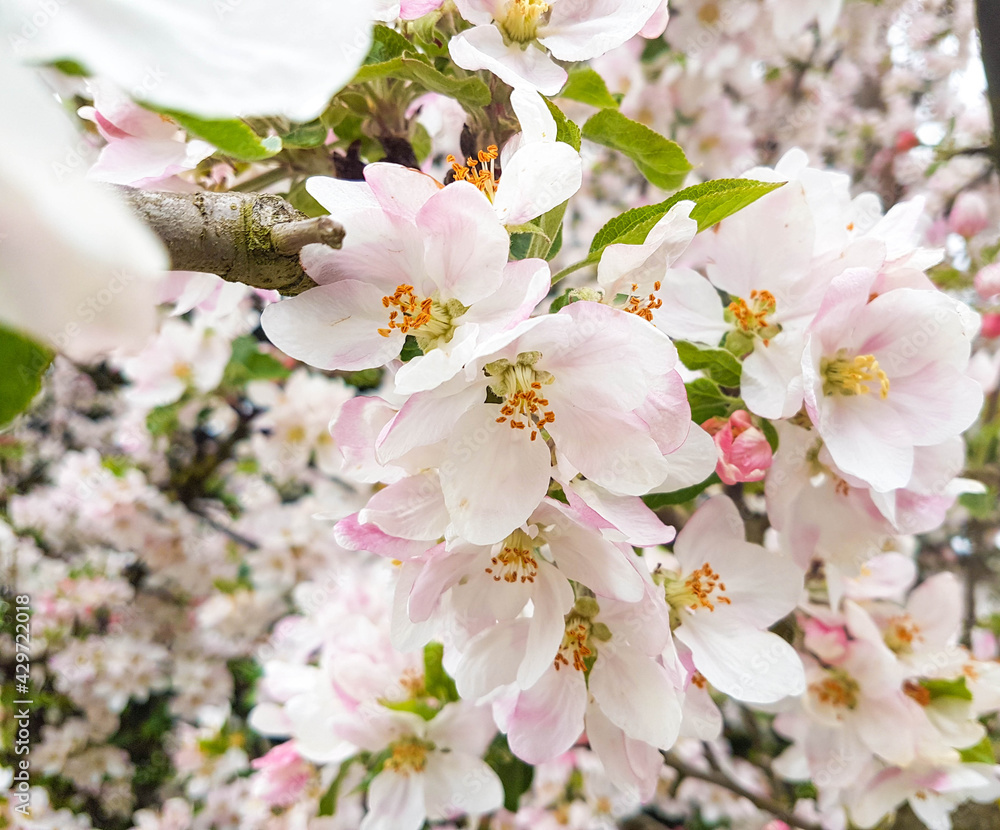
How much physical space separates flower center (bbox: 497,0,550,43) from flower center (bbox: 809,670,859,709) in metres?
0.92

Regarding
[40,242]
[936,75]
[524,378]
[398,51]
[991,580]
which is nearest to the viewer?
[40,242]

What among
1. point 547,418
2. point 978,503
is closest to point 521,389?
point 547,418

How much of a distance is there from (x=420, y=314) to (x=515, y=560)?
8.4 inches

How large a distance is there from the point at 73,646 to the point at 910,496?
2460 mm

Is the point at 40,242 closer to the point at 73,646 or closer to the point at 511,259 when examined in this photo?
the point at 511,259

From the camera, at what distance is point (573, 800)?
215 centimetres

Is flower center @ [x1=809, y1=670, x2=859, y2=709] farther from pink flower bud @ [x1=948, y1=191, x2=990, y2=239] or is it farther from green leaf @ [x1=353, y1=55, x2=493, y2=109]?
pink flower bud @ [x1=948, y1=191, x2=990, y2=239]

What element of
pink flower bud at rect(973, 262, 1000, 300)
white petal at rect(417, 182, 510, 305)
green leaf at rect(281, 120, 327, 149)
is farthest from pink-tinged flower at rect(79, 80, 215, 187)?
pink flower bud at rect(973, 262, 1000, 300)

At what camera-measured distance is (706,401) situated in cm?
65

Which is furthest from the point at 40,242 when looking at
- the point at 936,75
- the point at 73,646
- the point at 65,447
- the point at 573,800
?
the point at 936,75

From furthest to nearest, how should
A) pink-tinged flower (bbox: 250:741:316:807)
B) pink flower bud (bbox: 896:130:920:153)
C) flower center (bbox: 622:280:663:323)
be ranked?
pink flower bud (bbox: 896:130:920:153) → pink-tinged flower (bbox: 250:741:316:807) → flower center (bbox: 622:280:663:323)

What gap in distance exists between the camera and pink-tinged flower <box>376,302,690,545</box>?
1.45 feet

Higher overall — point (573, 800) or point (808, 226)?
point (808, 226)

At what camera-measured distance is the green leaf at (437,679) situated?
3.18 feet
